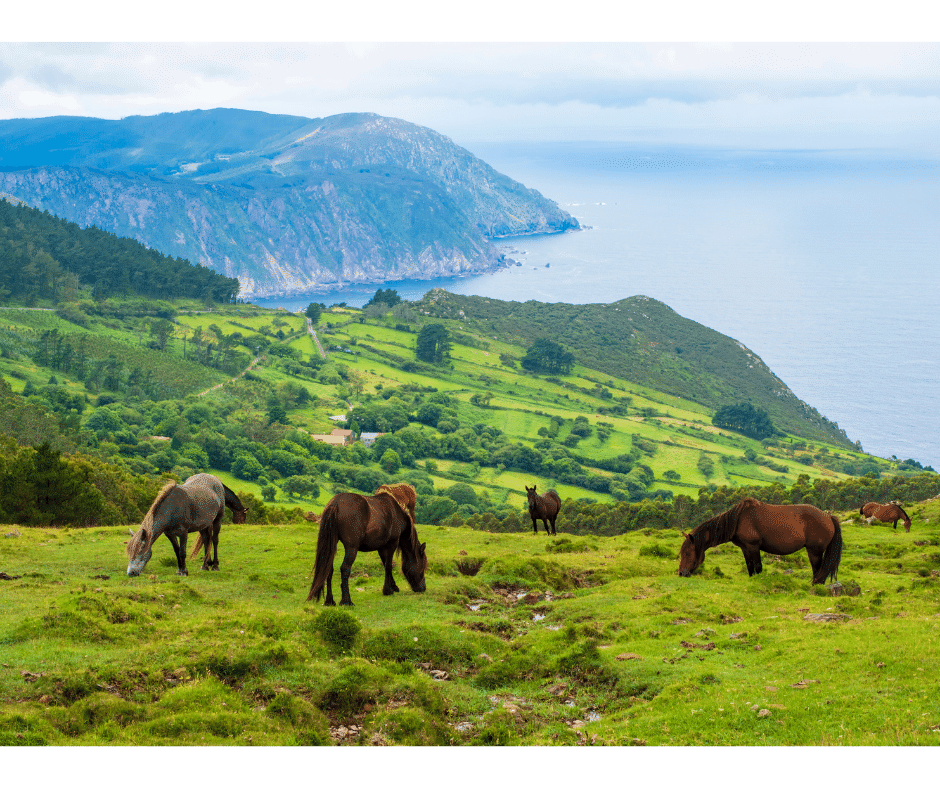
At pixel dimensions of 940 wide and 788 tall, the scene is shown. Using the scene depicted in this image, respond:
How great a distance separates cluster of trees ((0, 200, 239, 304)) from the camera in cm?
16075

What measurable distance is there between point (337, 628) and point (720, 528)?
12.5m

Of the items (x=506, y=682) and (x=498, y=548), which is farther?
(x=498, y=548)

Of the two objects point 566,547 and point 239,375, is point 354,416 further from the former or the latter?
point 566,547

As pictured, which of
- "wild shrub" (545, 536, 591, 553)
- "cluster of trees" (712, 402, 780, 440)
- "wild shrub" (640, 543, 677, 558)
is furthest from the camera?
"cluster of trees" (712, 402, 780, 440)

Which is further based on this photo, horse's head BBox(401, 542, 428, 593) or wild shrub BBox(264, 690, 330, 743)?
horse's head BBox(401, 542, 428, 593)

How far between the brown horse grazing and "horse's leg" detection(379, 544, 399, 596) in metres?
9.58

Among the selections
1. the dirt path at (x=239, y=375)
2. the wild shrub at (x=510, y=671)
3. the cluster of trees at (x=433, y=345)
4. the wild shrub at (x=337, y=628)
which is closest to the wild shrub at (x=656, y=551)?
the wild shrub at (x=510, y=671)

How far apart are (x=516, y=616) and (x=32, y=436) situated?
70.4 metres

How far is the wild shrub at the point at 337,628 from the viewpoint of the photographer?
54.9 feet

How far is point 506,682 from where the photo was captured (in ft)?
52.9

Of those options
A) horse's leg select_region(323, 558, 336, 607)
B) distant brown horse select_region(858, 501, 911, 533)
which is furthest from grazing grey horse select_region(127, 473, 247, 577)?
distant brown horse select_region(858, 501, 911, 533)

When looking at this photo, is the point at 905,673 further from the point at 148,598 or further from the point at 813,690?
the point at 148,598

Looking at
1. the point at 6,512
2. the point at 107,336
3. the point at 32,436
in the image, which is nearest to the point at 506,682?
the point at 6,512

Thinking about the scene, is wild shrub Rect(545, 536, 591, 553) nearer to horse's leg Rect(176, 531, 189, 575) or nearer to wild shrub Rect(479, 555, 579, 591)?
wild shrub Rect(479, 555, 579, 591)
